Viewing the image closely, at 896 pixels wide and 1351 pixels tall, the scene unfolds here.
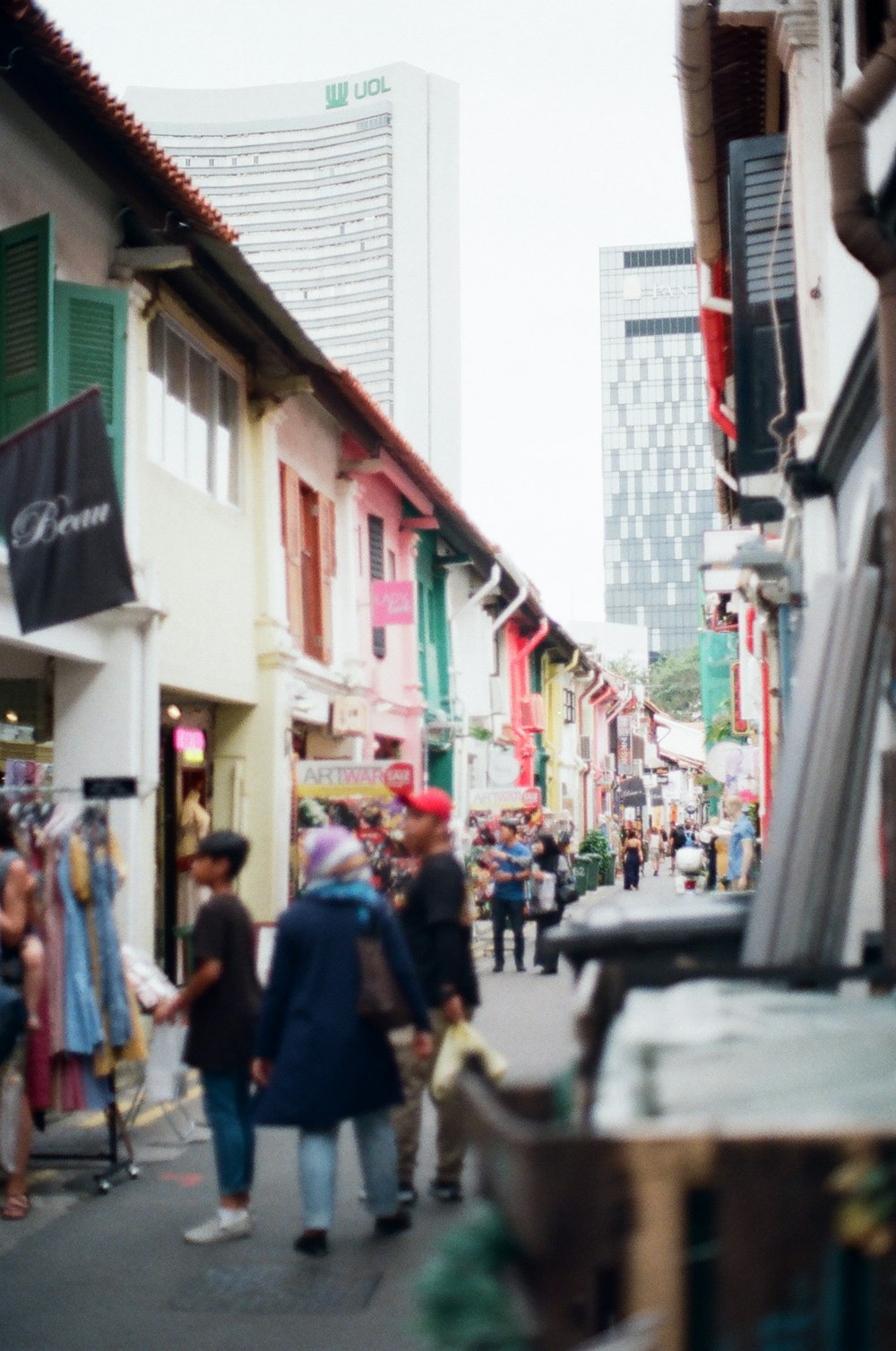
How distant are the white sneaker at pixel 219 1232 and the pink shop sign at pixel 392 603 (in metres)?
13.7

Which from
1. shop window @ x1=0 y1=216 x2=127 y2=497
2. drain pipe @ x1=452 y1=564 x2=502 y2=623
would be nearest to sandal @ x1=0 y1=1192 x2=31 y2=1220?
A: shop window @ x1=0 y1=216 x2=127 y2=497

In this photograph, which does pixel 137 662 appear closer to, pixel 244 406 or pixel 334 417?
pixel 244 406

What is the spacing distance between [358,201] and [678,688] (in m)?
40.5

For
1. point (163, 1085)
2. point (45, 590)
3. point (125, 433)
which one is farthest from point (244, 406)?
point (163, 1085)

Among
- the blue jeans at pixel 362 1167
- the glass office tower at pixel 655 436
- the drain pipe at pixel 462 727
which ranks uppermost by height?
the glass office tower at pixel 655 436

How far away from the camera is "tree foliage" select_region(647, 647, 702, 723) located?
114 m

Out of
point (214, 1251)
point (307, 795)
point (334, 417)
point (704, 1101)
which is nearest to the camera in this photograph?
point (704, 1101)

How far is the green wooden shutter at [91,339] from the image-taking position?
11227 millimetres

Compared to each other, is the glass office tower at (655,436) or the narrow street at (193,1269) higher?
the glass office tower at (655,436)

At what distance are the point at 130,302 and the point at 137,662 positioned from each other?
9.15ft

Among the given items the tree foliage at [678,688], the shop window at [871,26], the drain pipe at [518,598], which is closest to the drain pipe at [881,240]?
the shop window at [871,26]

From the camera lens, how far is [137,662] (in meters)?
12.3

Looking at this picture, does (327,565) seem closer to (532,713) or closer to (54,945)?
(54,945)

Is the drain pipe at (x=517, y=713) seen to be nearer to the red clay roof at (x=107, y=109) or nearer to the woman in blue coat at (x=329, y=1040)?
the red clay roof at (x=107, y=109)
